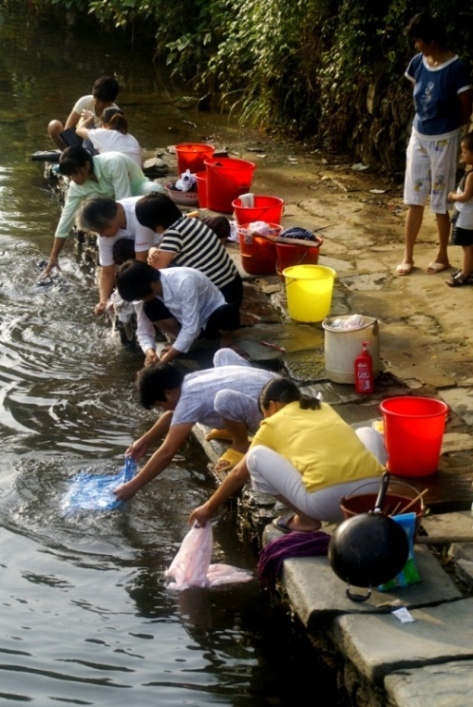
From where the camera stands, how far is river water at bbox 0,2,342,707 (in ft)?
14.2

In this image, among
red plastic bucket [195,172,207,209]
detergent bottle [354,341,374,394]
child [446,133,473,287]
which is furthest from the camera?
red plastic bucket [195,172,207,209]

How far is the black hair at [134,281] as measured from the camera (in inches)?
237

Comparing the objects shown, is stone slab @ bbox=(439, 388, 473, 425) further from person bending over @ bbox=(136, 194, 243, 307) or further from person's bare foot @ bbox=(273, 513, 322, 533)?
person bending over @ bbox=(136, 194, 243, 307)

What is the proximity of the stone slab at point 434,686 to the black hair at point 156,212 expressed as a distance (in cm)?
382

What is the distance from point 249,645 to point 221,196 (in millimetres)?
5338

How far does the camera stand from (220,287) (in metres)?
6.88

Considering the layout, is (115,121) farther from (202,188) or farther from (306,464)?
(306,464)

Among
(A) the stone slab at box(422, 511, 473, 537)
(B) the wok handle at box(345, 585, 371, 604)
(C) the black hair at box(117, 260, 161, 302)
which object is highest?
(C) the black hair at box(117, 260, 161, 302)

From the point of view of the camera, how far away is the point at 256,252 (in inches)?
Answer: 311

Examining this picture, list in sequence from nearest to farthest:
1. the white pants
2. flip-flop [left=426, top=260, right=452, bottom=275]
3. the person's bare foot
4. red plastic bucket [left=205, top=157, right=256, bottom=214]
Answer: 1. the white pants
2. the person's bare foot
3. flip-flop [left=426, top=260, right=452, bottom=275]
4. red plastic bucket [left=205, top=157, right=256, bottom=214]

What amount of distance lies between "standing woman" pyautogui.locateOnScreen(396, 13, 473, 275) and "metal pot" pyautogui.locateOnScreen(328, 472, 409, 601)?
12.8ft

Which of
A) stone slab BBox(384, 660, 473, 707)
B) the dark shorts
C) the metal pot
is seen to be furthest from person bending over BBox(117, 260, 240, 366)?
stone slab BBox(384, 660, 473, 707)

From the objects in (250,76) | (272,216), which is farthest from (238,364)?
(250,76)

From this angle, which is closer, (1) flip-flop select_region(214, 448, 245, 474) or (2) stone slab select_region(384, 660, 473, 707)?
(2) stone slab select_region(384, 660, 473, 707)
